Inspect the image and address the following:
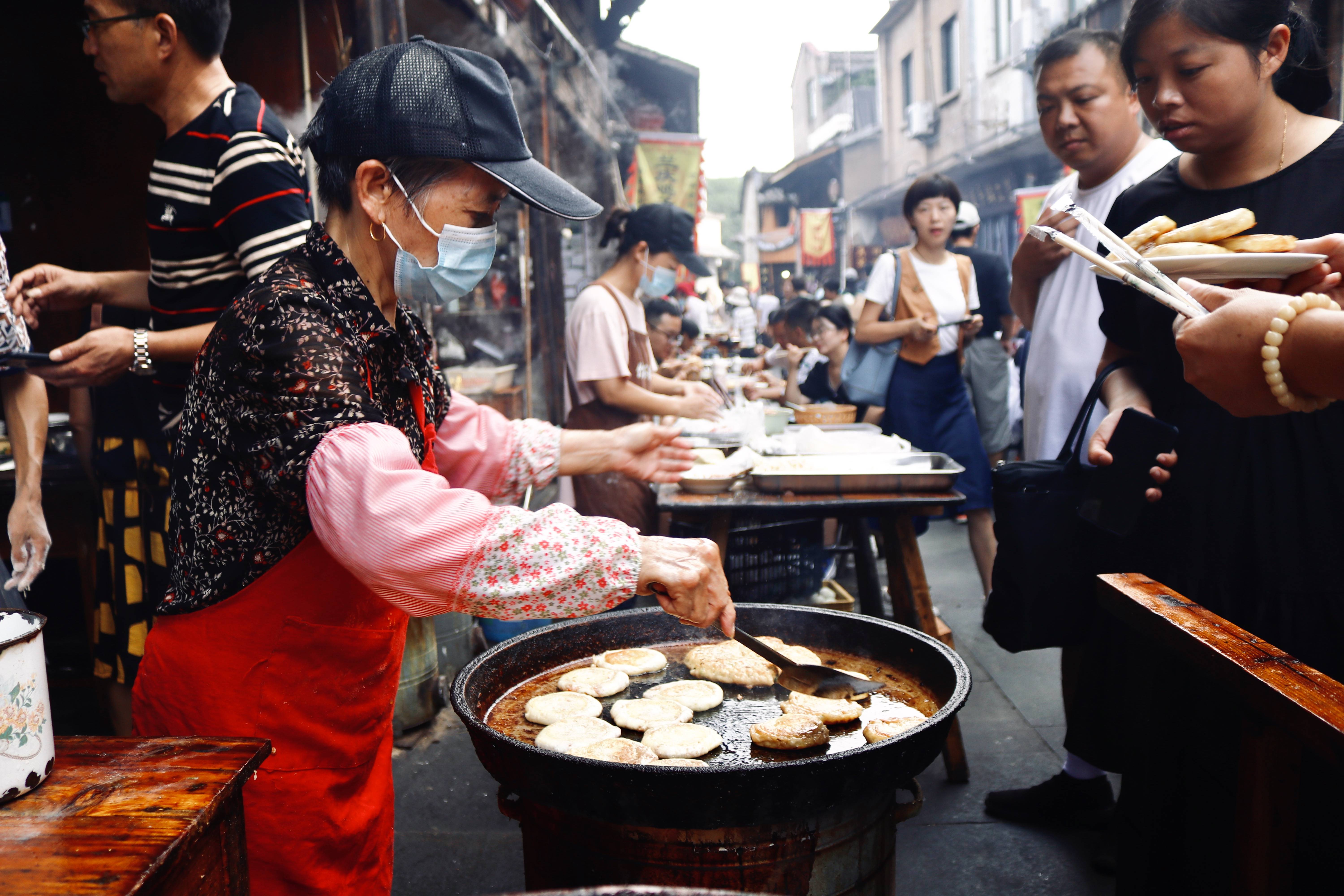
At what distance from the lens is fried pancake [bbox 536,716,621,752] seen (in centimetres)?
201

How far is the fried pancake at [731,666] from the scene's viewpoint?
2455 mm

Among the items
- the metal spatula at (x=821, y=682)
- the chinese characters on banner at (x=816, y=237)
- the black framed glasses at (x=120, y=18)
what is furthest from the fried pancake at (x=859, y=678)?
the chinese characters on banner at (x=816, y=237)

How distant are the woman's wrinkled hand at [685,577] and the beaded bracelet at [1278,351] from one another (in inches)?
41.8

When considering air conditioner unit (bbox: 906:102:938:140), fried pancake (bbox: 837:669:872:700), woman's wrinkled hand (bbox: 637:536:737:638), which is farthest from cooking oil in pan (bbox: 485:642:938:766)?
air conditioner unit (bbox: 906:102:938:140)

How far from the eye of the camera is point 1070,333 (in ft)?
11.1

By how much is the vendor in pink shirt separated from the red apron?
8.91 ft

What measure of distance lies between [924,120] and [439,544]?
25014mm

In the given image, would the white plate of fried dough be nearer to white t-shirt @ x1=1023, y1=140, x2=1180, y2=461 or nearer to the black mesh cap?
white t-shirt @ x1=1023, y1=140, x2=1180, y2=461

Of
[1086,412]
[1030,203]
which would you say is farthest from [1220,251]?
[1030,203]

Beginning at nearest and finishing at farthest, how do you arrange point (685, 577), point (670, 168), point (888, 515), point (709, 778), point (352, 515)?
point (352, 515)
point (685, 577)
point (709, 778)
point (888, 515)
point (670, 168)

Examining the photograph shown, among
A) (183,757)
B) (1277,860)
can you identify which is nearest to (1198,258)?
(1277,860)

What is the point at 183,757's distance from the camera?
4.02 ft

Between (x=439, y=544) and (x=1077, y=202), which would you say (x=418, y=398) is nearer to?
(x=439, y=544)

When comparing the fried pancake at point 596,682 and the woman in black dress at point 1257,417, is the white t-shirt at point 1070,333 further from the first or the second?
the fried pancake at point 596,682
